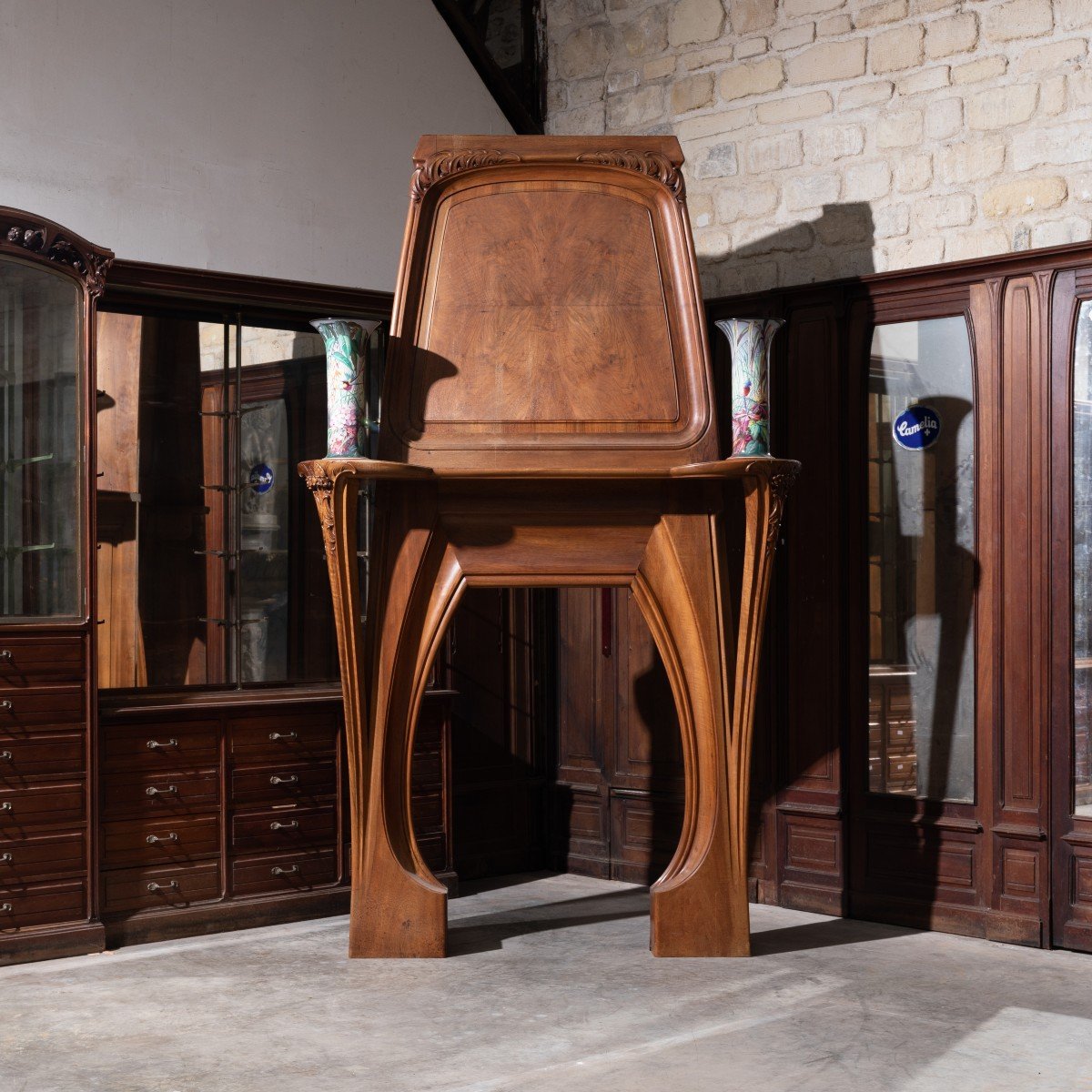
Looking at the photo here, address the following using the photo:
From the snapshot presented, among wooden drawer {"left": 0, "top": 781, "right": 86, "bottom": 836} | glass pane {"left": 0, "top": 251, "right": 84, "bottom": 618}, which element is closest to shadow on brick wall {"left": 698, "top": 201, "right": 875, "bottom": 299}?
glass pane {"left": 0, "top": 251, "right": 84, "bottom": 618}

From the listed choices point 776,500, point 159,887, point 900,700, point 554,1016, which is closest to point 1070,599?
point 900,700

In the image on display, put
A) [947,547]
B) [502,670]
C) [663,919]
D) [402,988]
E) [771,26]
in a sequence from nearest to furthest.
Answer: [402,988] → [663,919] → [947,547] → [771,26] → [502,670]

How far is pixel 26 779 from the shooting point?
15.9 feet

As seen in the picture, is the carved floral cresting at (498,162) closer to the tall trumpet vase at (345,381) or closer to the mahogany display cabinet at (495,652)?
the tall trumpet vase at (345,381)

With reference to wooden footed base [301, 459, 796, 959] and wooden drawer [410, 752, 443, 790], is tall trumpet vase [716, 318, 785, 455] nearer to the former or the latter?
wooden footed base [301, 459, 796, 959]

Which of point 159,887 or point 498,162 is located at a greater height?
point 498,162

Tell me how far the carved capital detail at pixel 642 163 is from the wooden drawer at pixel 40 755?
258 cm

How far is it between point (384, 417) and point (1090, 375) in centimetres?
240

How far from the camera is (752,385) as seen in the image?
187 inches

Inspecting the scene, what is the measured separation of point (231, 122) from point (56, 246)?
1.08 m

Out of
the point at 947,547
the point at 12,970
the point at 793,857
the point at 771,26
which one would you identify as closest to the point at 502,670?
the point at 793,857

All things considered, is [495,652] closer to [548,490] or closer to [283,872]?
[283,872]

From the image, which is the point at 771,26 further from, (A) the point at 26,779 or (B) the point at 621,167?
(A) the point at 26,779

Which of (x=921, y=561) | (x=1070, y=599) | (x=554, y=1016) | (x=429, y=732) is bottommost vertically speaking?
(x=554, y=1016)
